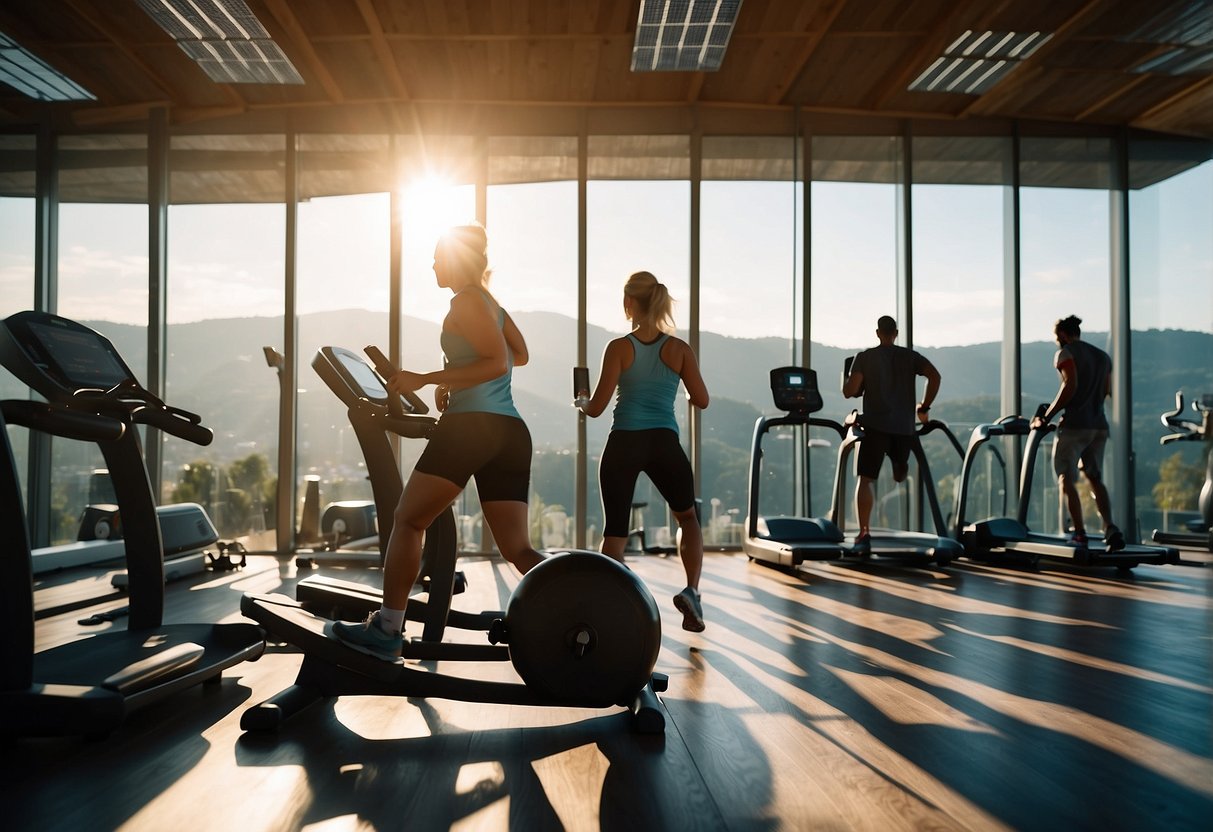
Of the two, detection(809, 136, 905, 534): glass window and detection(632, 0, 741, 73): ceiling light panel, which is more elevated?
detection(632, 0, 741, 73): ceiling light panel

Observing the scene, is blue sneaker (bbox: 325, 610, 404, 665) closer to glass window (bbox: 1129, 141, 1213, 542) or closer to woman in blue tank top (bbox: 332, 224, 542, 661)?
woman in blue tank top (bbox: 332, 224, 542, 661)

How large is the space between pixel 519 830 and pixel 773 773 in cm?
63

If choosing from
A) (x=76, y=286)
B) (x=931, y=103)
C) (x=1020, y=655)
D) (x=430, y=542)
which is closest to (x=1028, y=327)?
(x=931, y=103)

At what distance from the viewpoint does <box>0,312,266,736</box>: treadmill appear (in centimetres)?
198

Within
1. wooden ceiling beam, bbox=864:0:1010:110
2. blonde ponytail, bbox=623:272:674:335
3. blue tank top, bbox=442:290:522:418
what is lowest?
blue tank top, bbox=442:290:522:418

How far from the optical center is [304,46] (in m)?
5.66

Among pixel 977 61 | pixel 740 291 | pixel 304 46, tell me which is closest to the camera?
pixel 304 46

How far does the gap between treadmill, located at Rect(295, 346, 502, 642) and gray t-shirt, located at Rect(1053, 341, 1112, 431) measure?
4603 millimetres

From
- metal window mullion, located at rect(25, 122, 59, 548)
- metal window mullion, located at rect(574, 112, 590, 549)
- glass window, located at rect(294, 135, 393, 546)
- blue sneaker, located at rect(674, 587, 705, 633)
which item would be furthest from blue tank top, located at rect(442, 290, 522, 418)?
metal window mullion, located at rect(25, 122, 59, 548)

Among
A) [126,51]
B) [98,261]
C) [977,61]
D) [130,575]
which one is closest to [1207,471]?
[977,61]

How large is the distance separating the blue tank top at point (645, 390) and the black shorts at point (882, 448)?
2.96 metres

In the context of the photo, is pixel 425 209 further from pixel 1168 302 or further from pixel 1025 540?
pixel 1168 302

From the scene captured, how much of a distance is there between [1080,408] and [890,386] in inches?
51.8

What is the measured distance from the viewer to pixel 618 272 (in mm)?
6949
